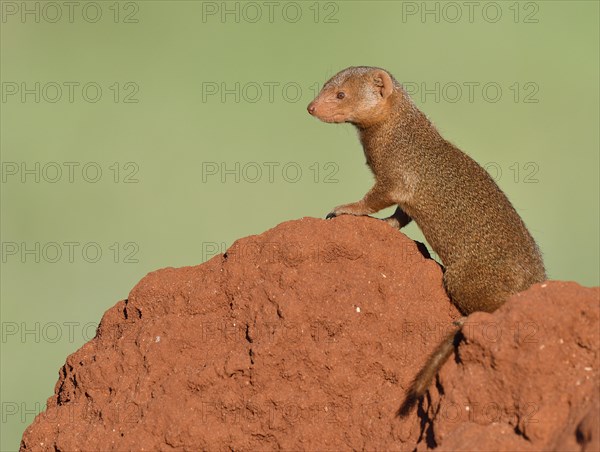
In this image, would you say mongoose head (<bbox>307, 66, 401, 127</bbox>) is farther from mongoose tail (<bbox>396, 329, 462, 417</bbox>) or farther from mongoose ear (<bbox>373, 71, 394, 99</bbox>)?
mongoose tail (<bbox>396, 329, 462, 417</bbox>)

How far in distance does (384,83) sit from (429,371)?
128 inches

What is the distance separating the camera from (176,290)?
7141 millimetres

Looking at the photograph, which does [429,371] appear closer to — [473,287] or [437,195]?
[473,287]

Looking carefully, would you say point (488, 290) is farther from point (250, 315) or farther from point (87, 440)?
point (87, 440)

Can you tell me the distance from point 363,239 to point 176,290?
1.25m

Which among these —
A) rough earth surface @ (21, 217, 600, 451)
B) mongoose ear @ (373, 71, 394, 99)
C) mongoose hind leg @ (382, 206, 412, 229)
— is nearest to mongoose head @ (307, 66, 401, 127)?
mongoose ear @ (373, 71, 394, 99)

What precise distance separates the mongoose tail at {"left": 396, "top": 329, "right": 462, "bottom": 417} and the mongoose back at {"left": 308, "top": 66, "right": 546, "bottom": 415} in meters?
0.91

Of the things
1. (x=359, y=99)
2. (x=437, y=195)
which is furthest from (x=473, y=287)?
(x=359, y=99)

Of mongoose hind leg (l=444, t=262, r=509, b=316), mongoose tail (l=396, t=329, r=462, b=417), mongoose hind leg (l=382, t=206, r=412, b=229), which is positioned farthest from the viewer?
mongoose hind leg (l=382, t=206, r=412, b=229)

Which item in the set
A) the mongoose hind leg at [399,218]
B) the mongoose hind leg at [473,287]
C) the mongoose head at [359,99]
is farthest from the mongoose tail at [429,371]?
the mongoose head at [359,99]

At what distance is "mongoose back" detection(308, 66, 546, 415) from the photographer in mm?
7453

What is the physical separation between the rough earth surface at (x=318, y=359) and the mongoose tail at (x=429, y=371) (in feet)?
0.18

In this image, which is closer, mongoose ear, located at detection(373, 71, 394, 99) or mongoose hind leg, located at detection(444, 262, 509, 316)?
mongoose hind leg, located at detection(444, 262, 509, 316)

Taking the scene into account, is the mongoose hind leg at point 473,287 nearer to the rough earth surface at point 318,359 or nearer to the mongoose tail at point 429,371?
the rough earth surface at point 318,359
